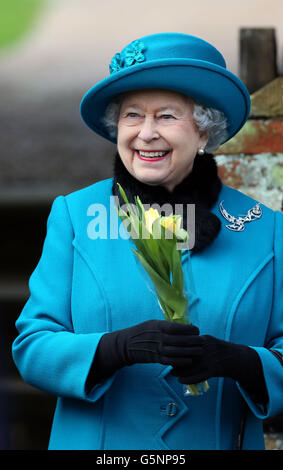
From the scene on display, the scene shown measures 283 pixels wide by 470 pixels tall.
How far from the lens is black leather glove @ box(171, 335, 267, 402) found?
2.03 meters

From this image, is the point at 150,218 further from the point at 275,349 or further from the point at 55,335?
the point at 275,349

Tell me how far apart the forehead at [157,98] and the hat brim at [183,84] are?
2 cm

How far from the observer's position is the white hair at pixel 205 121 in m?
2.31

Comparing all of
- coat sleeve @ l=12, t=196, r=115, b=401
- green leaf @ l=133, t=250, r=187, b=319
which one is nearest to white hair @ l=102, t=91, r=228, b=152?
coat sleeve @ l=12, t=196, r=115, b=401

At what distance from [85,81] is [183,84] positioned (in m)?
1.24

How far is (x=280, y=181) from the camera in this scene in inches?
122

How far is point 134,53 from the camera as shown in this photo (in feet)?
7.38

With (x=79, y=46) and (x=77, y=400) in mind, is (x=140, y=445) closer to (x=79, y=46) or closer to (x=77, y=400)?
(x=77, y=400)

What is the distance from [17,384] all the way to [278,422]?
1.51 m

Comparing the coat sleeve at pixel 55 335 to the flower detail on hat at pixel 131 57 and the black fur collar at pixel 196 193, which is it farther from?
the flower detail on hat at pixel 131 57

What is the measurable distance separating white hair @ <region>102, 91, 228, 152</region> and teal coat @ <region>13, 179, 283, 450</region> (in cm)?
32

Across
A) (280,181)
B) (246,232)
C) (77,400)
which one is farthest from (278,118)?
(77,400)

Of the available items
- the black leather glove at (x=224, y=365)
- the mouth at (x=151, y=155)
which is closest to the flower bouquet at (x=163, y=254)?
the black leather glove at (x=224, y=365)

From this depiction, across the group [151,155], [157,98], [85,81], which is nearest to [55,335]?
[151,155]
